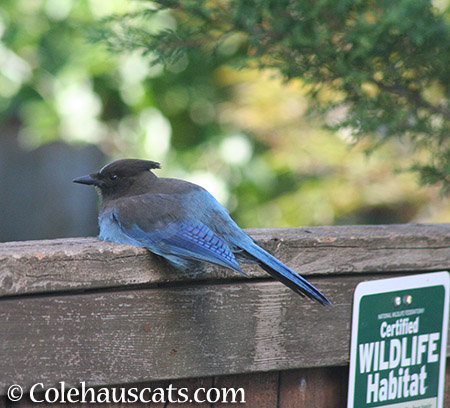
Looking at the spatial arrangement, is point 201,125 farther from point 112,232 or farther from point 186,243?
point 186,243

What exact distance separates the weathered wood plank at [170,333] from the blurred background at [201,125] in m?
2.22

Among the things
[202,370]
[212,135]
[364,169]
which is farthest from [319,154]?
[202,370]

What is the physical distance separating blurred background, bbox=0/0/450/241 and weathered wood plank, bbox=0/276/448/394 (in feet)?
7.28

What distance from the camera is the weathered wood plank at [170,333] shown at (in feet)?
4.82

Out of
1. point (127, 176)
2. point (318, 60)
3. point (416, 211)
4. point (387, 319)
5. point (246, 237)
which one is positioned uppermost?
point (416, 211)

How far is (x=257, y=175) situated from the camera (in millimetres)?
4129

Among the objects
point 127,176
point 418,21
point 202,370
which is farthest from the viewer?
point 127,176

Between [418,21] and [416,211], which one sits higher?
[416,211]

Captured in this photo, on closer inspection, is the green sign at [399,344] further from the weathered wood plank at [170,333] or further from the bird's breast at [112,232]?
the bird's breast at [112,232]

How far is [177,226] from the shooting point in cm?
183

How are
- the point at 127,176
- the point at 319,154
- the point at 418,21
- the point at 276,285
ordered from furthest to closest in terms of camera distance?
the point at 319,154
the point at 127,176
the point at 418,21
the point at 276,285

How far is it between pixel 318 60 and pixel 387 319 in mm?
782

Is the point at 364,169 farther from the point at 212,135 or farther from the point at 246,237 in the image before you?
the point at 246,237

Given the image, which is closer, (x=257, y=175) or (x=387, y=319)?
(x=387, y=319)
